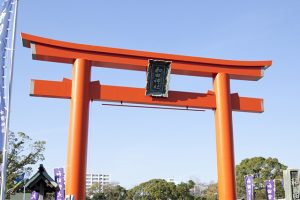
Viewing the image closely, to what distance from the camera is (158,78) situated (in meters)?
11.5

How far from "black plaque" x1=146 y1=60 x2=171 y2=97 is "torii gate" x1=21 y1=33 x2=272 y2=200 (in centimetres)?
15

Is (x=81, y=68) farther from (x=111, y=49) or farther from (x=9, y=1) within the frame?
(x=9, y=1)

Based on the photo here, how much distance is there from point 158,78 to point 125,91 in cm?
109

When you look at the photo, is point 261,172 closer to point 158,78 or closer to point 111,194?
point 111,194

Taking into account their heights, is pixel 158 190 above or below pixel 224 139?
below

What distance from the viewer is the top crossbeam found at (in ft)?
34.8

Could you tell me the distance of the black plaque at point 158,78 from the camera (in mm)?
11328

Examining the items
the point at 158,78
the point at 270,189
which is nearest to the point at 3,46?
the point at 158,78

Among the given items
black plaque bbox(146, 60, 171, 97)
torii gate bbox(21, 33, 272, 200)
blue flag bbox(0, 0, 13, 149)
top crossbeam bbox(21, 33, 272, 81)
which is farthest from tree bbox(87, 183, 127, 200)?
blue flag bbox(0, 0, 13, 149)

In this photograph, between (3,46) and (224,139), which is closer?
(3,46)

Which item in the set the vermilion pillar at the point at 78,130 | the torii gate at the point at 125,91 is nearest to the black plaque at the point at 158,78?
the torii gate at the point at 125,91

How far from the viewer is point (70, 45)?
10750mm

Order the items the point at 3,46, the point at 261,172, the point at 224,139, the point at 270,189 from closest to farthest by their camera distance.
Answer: the point at 3,46 → the point at 224,139 → the point at 270,189 → the point at 261,172

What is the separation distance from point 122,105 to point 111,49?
5.39 feet
